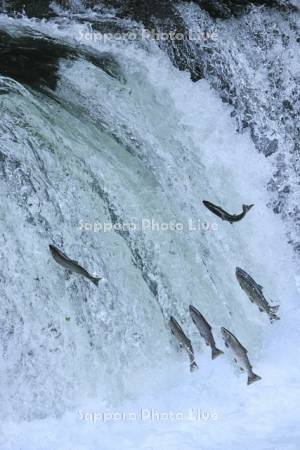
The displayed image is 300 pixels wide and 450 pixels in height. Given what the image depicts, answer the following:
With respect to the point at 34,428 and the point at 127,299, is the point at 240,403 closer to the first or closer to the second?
the point at 127,299

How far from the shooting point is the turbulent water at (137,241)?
204 inches

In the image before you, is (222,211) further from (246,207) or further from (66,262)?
(66,262)

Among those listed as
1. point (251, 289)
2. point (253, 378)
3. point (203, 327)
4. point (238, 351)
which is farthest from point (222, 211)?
point (253, 378)

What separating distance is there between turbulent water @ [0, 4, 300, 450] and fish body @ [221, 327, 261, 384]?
180mm

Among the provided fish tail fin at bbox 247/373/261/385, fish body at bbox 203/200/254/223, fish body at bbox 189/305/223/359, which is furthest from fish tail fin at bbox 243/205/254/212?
fish tail fin at bbox 247/373/261/385

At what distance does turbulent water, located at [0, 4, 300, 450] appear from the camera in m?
5.18

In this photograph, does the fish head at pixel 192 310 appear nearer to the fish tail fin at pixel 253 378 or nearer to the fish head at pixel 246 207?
the fish tail fin at pixel 253 378

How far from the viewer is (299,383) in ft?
17.9

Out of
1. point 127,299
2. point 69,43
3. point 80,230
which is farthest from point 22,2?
point 127,299

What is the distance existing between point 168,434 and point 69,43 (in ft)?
9.73

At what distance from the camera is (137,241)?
5500 millimetres

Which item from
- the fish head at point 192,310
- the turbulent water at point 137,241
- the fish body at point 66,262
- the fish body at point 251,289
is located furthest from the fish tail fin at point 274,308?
the fish body at point 66,262

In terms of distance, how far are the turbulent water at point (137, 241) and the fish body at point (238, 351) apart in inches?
7.1

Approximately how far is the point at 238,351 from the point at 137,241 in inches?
39.5
